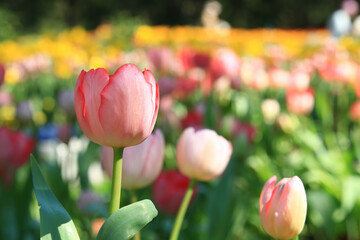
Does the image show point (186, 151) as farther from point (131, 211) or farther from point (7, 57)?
point (7, 57)

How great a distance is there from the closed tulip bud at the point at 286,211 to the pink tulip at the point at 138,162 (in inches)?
7.5

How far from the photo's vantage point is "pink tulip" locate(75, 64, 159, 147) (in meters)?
0.51

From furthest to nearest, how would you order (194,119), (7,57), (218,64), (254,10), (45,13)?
(45,13)
(254,10)
(7,57)
(218,64)
(194,119)

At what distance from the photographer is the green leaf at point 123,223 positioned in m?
0.50

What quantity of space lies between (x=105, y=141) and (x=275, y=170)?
1.36 m

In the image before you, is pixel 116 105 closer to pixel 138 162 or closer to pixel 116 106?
pixel 116 106

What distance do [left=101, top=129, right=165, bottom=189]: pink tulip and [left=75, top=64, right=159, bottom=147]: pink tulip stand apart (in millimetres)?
149

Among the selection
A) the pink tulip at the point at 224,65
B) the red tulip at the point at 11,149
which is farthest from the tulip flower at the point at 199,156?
the pink tulip at the point at 224,65

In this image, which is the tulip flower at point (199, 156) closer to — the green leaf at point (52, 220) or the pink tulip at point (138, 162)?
the pink tulip at point (138, 162)

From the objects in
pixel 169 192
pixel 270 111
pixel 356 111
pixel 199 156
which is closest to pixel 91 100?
pixel 199 156

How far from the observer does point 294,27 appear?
15336mm

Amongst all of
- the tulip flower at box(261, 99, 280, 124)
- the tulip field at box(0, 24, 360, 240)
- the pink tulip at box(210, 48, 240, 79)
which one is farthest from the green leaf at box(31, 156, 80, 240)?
the tulip flower at box(261, 99, 280, 124)

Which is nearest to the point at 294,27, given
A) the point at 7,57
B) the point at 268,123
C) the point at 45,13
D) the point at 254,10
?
the point at 254,10

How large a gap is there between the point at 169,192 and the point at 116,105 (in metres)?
0.51
